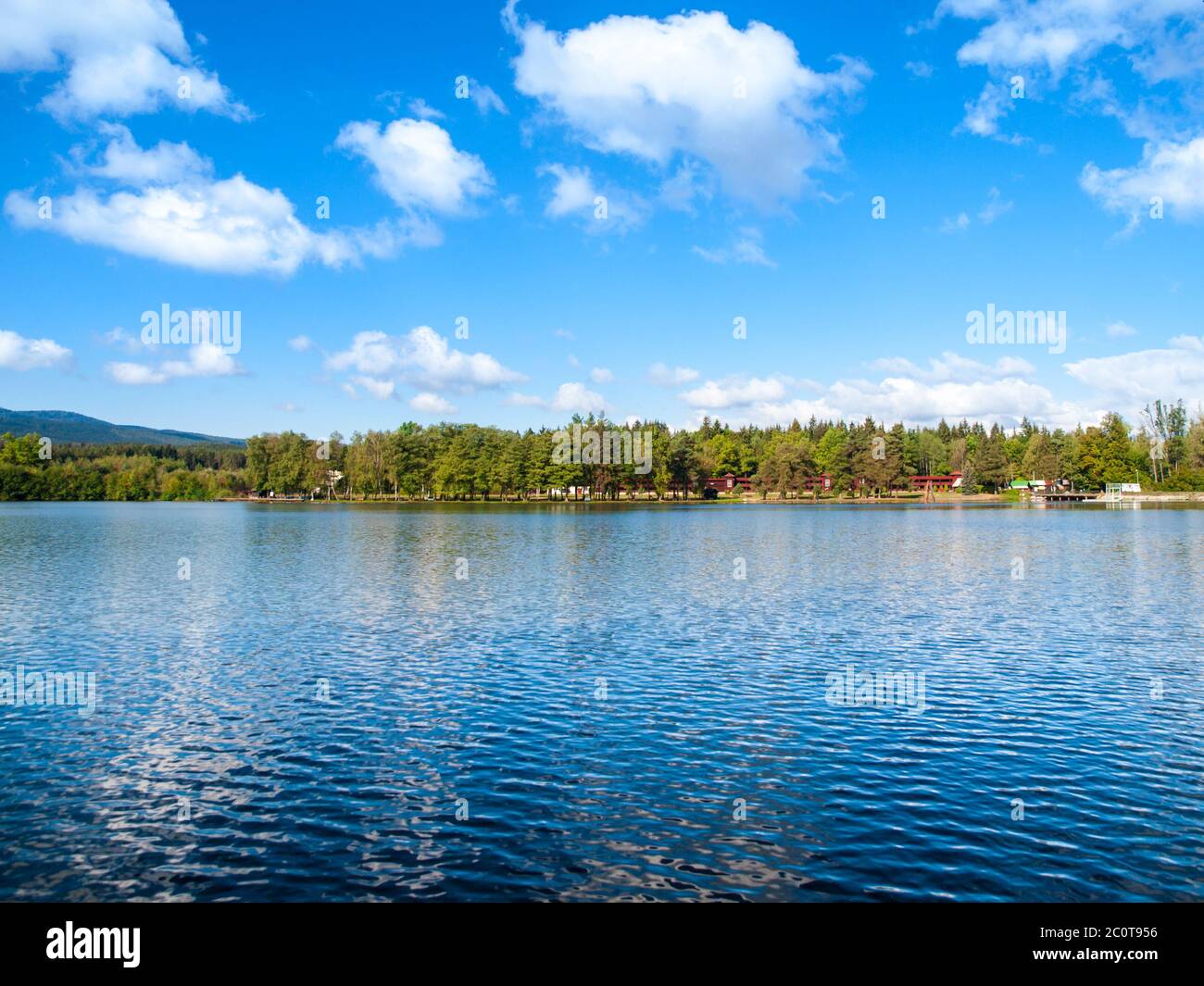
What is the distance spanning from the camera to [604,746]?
61.3ft

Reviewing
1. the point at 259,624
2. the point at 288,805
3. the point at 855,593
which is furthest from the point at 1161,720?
the point at 259,624

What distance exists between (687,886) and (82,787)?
39.9ft

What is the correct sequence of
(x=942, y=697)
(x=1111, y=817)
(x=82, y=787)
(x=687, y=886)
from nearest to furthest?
(x=687, y=886) → (x=1111, y=817) → (x=82, y=787) → (x=942, y=697)

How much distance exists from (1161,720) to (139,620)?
121 ft

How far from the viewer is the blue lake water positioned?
12.6 meters

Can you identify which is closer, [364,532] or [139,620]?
[139,620]

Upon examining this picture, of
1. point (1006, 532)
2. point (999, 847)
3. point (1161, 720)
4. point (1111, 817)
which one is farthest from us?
point (1006, 532)

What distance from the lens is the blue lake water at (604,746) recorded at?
41.5 feet

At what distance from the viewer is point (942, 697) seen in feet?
75.0

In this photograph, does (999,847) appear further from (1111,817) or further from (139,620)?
(139,620)

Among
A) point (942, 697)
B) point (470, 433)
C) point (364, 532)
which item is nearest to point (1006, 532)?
point (364, 532)
